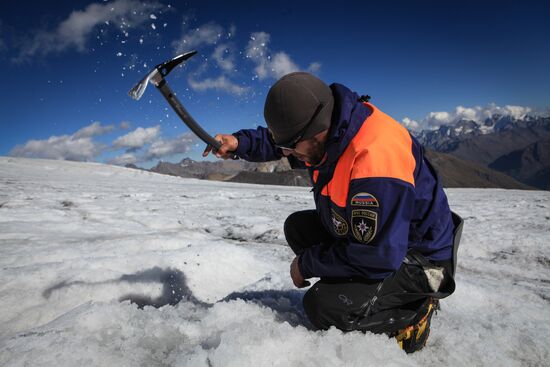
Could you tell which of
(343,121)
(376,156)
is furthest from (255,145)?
(376,156)

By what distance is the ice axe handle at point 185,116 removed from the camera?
236 centimetres

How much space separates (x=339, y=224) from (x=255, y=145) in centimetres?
123

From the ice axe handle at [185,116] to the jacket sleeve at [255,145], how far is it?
218mm

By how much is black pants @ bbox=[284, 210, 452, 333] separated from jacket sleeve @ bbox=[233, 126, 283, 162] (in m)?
1.31

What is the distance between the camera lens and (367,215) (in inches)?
58.8

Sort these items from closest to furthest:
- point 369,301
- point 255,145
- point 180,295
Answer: point 369,301
point 180,295
point 255,145

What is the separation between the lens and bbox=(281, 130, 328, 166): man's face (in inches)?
69.4

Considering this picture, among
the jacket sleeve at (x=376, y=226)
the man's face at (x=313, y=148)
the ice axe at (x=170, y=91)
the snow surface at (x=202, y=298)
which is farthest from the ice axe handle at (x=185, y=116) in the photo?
the jacket sleeve at (x=376, y=226)

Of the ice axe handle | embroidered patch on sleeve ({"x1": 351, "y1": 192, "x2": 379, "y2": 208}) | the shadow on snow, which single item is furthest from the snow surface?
the ice axe handle

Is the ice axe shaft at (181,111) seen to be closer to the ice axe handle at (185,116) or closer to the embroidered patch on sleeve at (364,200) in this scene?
the ice axe handle at (185,116)

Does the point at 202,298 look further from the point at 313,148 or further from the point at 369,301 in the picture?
the point at 313,148

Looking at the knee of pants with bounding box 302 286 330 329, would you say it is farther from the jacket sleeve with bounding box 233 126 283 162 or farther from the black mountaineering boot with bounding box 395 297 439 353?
the jacket sleeve with bounding box 233 126 283 162

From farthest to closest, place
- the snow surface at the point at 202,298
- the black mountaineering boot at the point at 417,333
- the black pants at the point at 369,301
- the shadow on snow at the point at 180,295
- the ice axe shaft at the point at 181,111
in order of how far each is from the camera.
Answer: the ice axe shaft at the point at 181,111
the shadow on snow at the point at 180,295
the black mountaineering boot at the point at 417,333
the black pants at the point at 369,301
the snow surface at the point at 202,298

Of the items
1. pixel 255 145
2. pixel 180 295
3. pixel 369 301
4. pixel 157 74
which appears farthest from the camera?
pixel 255 145
